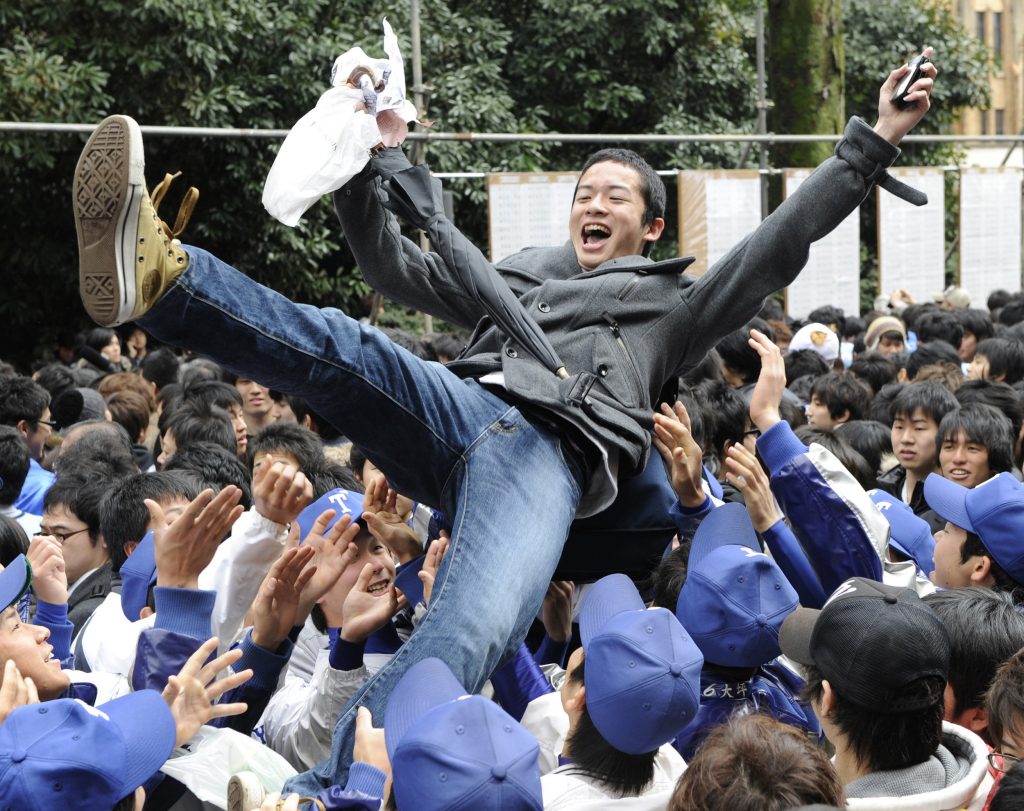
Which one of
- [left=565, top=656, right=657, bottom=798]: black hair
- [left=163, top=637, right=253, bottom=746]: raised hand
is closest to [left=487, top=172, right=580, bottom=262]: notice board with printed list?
[left=163, top=637, right=253, bottom=746]: raised hand

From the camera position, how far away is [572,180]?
426 inches

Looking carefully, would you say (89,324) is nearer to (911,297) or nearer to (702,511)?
(911,297)

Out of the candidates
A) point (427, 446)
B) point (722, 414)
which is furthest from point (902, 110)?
point (722, 414)

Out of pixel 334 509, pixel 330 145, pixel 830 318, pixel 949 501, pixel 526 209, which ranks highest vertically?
pixel 330 145

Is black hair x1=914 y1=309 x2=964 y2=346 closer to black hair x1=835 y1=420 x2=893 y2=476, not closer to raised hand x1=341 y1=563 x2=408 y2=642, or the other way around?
black hair x1=835 y1=420 x2=893 y2=476

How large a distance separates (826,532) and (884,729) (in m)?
0.84

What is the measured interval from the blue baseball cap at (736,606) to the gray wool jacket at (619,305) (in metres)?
0.43

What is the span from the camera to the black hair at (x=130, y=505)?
169 inches

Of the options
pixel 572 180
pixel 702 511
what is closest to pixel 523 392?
pixel 702 511

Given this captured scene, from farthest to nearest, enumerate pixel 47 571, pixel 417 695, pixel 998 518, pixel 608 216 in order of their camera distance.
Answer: pixel 608 216 → pixel 998 518 → pixel 47 571 → pixel 417 695

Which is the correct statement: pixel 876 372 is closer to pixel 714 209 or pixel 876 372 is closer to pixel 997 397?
pixel 997 397

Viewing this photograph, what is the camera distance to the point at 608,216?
12.6 ft

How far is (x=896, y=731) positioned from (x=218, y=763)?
4.46 ft

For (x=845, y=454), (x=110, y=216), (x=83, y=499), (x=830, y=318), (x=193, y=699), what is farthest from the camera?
(x=830, y=318)
